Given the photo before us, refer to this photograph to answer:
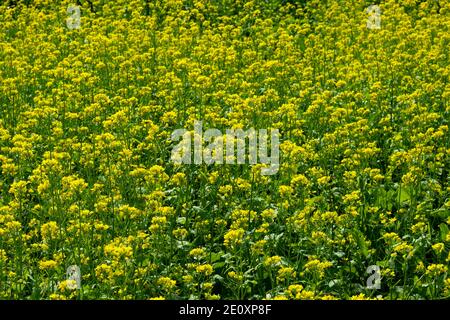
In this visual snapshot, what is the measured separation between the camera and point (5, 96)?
7.69m

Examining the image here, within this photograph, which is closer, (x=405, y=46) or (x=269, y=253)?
(x=269, y=253)

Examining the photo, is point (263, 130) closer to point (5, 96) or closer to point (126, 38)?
point (5, 96)

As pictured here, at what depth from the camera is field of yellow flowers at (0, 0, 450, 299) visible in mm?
5105

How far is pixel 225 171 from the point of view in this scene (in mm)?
6137

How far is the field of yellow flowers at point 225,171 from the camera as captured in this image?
16.8 feet

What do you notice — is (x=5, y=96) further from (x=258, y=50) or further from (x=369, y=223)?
(x=369, y=223)

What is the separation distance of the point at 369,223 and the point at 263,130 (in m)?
1.38

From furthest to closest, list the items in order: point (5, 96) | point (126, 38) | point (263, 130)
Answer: point (126, 38) < point (5, 96) < point (263, 130)
